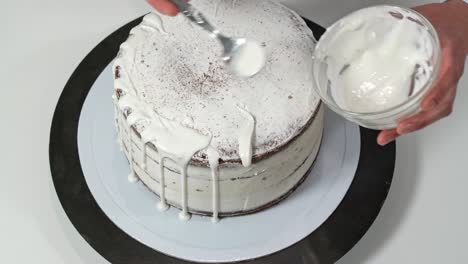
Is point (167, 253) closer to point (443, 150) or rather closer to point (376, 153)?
point (376, 153)

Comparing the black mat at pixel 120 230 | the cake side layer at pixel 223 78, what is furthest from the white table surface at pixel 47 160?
the cake side layer at pixel 223 78

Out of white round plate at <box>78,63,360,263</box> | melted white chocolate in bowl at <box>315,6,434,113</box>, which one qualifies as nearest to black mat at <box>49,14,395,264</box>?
white round plate at <box>78,63,360,263</box>

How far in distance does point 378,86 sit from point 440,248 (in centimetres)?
42

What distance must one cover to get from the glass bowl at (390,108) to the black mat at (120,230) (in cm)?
24

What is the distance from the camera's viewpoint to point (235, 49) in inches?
57.4

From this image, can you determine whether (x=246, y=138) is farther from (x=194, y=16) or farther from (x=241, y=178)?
(x=194, y=16)

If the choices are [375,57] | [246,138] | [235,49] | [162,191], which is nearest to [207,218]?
[162,191]

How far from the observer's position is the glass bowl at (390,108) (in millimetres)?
1220

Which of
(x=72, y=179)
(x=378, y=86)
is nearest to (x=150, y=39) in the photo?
(x=72, y=179)

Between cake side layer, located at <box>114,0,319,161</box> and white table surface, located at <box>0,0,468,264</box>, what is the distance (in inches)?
13.7

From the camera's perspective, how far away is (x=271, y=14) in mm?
1516

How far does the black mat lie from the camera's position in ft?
4.59

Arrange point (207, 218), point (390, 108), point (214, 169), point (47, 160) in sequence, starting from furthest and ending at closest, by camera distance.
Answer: point (47, 160) → point (207, 218) → point (214, 169) → point (390, 108)

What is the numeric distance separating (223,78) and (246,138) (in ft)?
0.45
